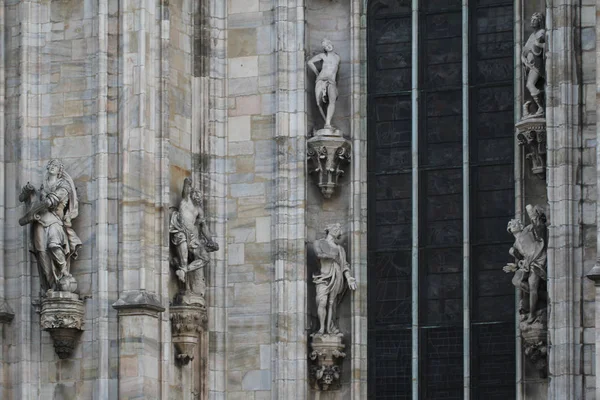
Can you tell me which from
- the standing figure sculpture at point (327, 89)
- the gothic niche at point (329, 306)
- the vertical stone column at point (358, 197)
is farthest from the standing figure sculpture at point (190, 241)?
the standing figure sculpture at point (327, 89)

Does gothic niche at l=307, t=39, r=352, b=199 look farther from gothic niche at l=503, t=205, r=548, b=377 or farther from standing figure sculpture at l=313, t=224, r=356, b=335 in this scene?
gothic niche at l=503, t=205, r=548, b=377

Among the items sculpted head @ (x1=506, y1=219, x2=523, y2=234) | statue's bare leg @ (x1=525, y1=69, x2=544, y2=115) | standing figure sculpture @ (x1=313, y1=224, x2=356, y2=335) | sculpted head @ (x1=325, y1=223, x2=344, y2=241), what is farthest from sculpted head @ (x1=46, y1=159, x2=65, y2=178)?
statue's bare leg @ (x1=525, y1=69, x2=544, y2=115)

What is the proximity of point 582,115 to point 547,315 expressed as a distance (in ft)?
8.24

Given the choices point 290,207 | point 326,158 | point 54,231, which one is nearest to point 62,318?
point 54,231

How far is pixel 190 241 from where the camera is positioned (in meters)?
33.7

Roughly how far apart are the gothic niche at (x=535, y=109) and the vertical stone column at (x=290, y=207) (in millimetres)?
3087

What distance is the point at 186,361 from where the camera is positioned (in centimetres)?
3359

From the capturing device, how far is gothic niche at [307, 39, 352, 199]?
1345 inches

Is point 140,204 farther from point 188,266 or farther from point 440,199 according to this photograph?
point 440,199

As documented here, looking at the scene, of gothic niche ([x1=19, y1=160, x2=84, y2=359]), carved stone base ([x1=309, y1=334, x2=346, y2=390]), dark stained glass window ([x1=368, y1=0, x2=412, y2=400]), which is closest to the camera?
gothic niche ([x1=19, y1=160, x2=84, y2=359])

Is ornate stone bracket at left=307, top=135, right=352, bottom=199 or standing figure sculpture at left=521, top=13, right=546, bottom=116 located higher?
standing figure sculpture at left=521, top=13, right=546, bottom=116

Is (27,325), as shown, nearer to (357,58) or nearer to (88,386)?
(88,386)

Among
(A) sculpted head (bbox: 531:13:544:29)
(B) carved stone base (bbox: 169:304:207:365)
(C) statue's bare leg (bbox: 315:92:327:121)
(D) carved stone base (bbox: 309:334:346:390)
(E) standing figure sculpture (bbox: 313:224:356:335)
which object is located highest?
(A) sculpted head (bbox: 531:13:544:29)

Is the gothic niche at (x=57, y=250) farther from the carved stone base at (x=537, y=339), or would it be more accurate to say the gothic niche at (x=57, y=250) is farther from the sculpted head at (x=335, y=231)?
the carved stone base at (x=537, y=339)
